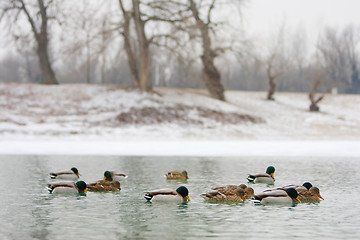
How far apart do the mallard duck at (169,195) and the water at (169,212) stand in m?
0.21

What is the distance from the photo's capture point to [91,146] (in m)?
27.5

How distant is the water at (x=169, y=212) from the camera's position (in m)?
8.73

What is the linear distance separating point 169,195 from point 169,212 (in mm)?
1015

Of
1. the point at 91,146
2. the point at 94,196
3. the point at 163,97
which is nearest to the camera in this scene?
the point at 94,196

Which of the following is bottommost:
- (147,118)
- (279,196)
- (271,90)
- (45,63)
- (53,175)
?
(53,175)

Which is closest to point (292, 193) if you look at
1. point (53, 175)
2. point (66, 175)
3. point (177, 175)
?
point (177, 175)

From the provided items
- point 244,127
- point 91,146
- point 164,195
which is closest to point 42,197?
point 164,195

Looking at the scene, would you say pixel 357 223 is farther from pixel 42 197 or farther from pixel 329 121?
pixel 329 121

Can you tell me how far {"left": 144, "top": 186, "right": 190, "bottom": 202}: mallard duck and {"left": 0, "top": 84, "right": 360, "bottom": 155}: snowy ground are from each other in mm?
14158

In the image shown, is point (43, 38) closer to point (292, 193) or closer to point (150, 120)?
point (150, 120)

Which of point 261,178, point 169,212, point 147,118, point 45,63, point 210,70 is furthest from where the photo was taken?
point 210,70

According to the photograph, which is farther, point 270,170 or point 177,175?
point 270,170

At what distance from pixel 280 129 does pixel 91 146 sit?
55.7 ft

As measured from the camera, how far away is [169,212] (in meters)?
10.6
